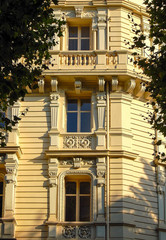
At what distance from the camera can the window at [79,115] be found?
28234mm

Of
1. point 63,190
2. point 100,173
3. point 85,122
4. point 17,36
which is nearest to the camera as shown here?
point 17,36

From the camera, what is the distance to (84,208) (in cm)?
2692

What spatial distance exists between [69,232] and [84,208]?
1.48 metres

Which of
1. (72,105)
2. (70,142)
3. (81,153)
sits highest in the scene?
(72,105)

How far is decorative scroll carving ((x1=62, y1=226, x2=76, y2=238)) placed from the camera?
1019 inches

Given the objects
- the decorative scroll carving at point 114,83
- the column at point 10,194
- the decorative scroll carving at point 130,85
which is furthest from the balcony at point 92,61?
the column at point 10,194

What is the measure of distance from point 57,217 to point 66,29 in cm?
939

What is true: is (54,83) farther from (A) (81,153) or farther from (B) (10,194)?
(B) (10,194)

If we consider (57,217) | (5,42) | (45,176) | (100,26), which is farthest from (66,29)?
(5,42)

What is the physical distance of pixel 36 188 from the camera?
1053 inches

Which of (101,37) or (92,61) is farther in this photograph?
(101,37)

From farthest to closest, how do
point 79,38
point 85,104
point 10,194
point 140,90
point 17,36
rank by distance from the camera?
point 79,38 → point 85,104 → point 140,90 → point 10,194 → point 17,36

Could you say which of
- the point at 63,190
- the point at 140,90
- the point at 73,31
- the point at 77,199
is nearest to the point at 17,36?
the point at 63,190

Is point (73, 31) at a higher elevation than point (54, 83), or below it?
higher
